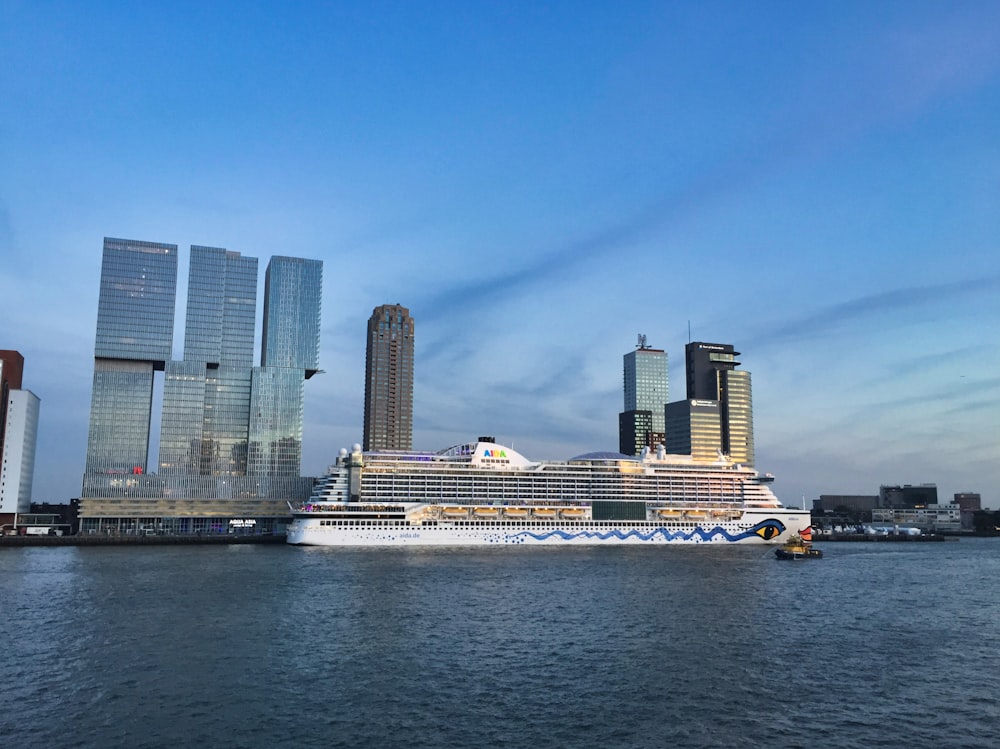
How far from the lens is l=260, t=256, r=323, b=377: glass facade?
190 metres

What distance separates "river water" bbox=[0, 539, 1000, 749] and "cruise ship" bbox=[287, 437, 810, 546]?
135ft

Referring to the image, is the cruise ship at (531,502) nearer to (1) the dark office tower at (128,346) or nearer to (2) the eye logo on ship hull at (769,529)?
(2) the eye logo on ship hull at (769,529)

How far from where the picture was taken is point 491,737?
85.7 ft

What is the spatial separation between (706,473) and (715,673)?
99.4 m

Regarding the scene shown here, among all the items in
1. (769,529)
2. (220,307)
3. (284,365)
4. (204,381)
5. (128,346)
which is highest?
(220,307)

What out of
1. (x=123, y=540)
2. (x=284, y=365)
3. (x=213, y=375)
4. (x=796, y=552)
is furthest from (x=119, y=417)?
(x=796, y=552)

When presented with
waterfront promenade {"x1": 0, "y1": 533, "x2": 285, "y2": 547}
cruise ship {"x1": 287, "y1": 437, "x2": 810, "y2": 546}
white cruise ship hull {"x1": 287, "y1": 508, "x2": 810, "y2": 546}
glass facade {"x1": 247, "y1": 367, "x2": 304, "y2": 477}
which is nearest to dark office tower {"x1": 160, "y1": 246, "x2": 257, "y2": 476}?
glass facade {"x1": 247, "y1": 367, "x2": 304, "y2": 477}

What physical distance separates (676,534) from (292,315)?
4612 inches

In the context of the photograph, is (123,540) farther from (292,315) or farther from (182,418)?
(292,315)

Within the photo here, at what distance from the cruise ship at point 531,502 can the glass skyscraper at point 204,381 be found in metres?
62.1

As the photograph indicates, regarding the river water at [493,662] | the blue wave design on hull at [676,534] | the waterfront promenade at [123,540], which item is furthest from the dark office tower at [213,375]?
the river water at [493,662]

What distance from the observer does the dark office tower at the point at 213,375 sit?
587 ft

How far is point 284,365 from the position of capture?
18988cm

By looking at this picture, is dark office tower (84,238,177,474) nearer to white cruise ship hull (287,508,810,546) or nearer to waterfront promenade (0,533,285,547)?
waterfront promenade (0,533,285,547)
